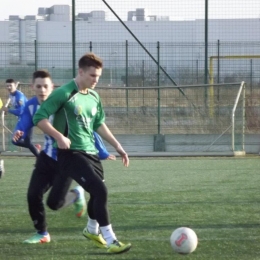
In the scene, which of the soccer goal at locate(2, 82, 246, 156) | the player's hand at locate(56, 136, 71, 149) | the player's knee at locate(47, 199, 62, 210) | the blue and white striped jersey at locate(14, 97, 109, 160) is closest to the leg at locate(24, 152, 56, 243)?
the blue and white striped jersey at locate(14, 97, 109, 160)

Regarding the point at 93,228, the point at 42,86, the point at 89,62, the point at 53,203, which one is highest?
the point at 89,62

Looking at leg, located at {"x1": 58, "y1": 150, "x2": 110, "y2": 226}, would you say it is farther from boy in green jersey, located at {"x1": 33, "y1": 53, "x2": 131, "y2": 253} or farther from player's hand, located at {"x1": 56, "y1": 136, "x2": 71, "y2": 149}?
player's hand, located at {"x1": 56, "y1": 136, "x2": 71, "y2": 149}

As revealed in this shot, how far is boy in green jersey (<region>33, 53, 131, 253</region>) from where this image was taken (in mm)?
6377

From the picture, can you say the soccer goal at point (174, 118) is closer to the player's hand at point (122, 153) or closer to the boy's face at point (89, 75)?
the player's hand at point (122, 153)

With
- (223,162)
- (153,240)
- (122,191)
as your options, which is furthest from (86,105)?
(223,162)

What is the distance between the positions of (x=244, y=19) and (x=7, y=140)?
7699mm

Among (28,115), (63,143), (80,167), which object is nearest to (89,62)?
(63,143)

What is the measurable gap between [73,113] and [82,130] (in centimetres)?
20

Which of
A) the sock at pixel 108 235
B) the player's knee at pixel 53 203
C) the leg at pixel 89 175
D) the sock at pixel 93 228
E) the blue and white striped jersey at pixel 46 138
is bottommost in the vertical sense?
the sock at pixel 93 228

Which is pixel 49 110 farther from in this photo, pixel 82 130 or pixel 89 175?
pixel 89 175

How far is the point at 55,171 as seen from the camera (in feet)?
22.9

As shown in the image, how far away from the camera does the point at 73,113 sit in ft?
21.4

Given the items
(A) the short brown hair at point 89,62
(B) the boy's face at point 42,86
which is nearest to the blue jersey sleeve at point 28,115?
(B) the boy's face at point 42,86

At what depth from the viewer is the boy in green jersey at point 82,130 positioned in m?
6.38
